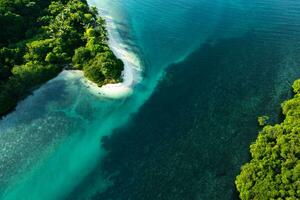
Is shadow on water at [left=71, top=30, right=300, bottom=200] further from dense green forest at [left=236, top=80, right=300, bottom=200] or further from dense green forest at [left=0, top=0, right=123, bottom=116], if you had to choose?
dense green forest at [left=0, top=0, right=123, bottom=116]

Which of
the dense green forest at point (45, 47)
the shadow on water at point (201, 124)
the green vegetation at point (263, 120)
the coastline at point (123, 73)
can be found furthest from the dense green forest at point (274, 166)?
the dense green forest at point (45, 47)

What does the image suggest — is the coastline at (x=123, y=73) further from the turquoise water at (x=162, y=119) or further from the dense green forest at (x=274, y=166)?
the dense green forest at (x=274, y=166)

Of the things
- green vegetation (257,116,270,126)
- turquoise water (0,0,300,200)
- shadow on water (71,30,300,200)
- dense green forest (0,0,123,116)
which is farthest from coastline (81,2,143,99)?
green vegetation (257,116,270,126)

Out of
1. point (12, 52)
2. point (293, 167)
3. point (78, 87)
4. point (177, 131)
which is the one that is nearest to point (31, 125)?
point (78, 87)

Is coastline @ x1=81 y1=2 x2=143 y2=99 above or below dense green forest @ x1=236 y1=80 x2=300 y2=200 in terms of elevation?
below

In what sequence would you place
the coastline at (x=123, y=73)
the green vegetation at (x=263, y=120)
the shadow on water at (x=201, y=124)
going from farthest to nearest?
1. the coastline at (x=123, y=73)
2. the green vegetation at (x=263, y=120)
3. the shadow on water at (x=201, y=124)

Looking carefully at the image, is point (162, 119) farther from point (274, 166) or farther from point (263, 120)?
point (274, 166)
